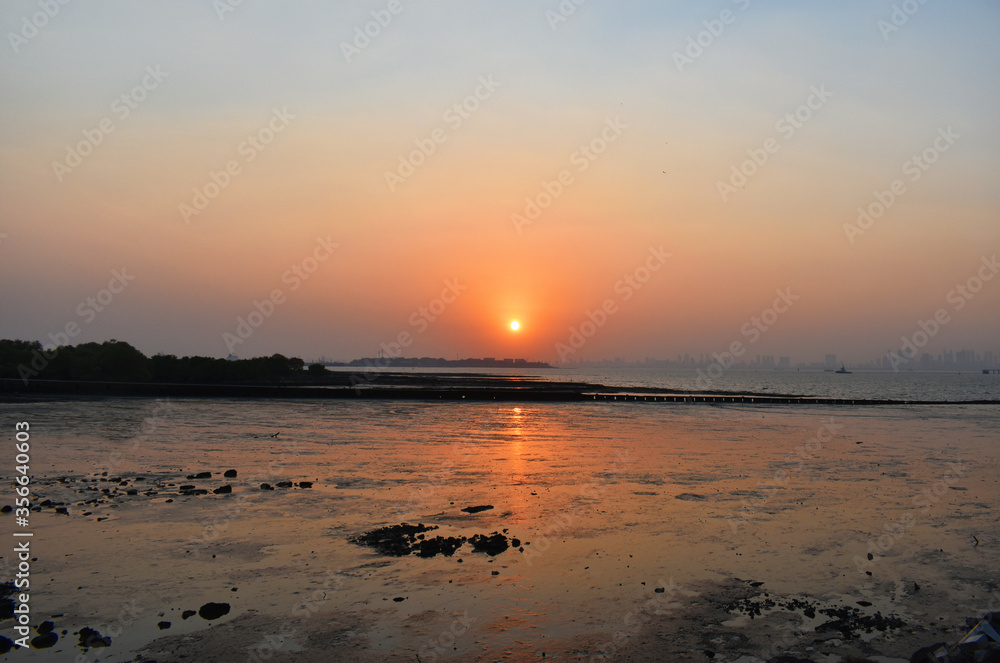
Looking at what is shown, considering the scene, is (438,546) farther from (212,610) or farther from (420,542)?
(212,610)

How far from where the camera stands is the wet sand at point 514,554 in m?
9.09

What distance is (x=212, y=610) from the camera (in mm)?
9672

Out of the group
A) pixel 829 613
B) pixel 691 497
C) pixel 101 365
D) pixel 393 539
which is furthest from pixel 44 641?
pixel 101 365

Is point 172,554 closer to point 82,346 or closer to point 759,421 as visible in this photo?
point 759,421

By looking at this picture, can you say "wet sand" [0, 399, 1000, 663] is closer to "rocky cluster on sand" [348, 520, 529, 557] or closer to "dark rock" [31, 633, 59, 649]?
"dark rock" [31, 633, 59, 649]

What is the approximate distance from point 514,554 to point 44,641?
7543 millimetres

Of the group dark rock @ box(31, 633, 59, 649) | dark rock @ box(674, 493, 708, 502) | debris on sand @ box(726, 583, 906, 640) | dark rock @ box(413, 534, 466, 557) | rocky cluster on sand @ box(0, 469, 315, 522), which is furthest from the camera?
dark rock @ box(674, 493, 708, 502)

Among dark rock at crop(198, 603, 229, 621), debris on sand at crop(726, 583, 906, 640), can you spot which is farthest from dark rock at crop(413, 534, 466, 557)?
debris on sand at crop(726, 583, 906, 640)

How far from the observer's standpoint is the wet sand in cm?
909

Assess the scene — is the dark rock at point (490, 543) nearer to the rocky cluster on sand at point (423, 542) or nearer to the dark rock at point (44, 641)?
→ the rocky cluster on sand at point (423, 542)

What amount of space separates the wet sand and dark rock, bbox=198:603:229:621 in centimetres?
13

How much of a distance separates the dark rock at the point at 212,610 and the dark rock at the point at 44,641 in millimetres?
1748

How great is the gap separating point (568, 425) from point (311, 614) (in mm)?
35859

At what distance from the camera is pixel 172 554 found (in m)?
12.5
